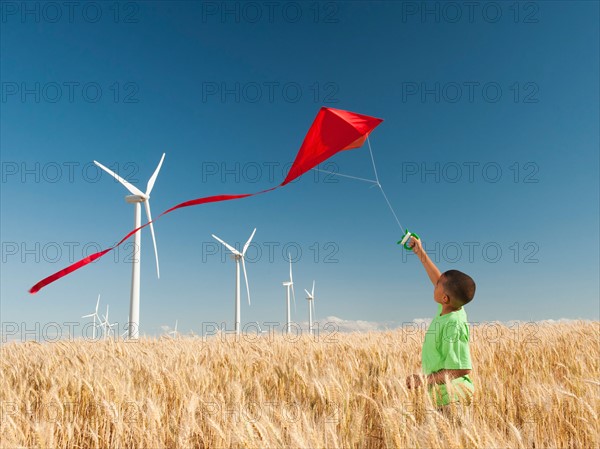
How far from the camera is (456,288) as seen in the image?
13.6 feet

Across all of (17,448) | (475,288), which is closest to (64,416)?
(17,448)

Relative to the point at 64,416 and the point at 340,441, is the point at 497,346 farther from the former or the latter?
the point at 64,416

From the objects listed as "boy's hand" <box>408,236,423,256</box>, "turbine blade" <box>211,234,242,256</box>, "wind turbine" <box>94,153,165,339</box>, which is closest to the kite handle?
"boy's hand" <box>408,236,423,256</box>

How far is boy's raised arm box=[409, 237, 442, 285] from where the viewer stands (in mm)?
4707

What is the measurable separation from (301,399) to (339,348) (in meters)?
3.26

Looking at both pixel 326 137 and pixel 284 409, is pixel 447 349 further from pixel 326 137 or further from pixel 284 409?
pixel 326 137

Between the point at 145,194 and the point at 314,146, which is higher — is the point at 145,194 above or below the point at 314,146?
above

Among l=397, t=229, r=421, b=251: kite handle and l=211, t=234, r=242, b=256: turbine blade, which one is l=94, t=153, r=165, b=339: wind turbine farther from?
l=397, t=229, r=421, b=251: kite handle

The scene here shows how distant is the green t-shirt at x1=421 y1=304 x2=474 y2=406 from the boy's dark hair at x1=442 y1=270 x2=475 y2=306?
0.46 ft

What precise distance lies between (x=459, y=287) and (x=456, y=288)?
0.03 metres

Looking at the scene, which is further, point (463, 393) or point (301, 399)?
point (301, 399)

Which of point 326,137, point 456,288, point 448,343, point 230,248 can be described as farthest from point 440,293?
point 230,248

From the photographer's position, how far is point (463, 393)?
11.8 feet

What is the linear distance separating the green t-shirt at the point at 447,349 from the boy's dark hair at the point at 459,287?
139mm
